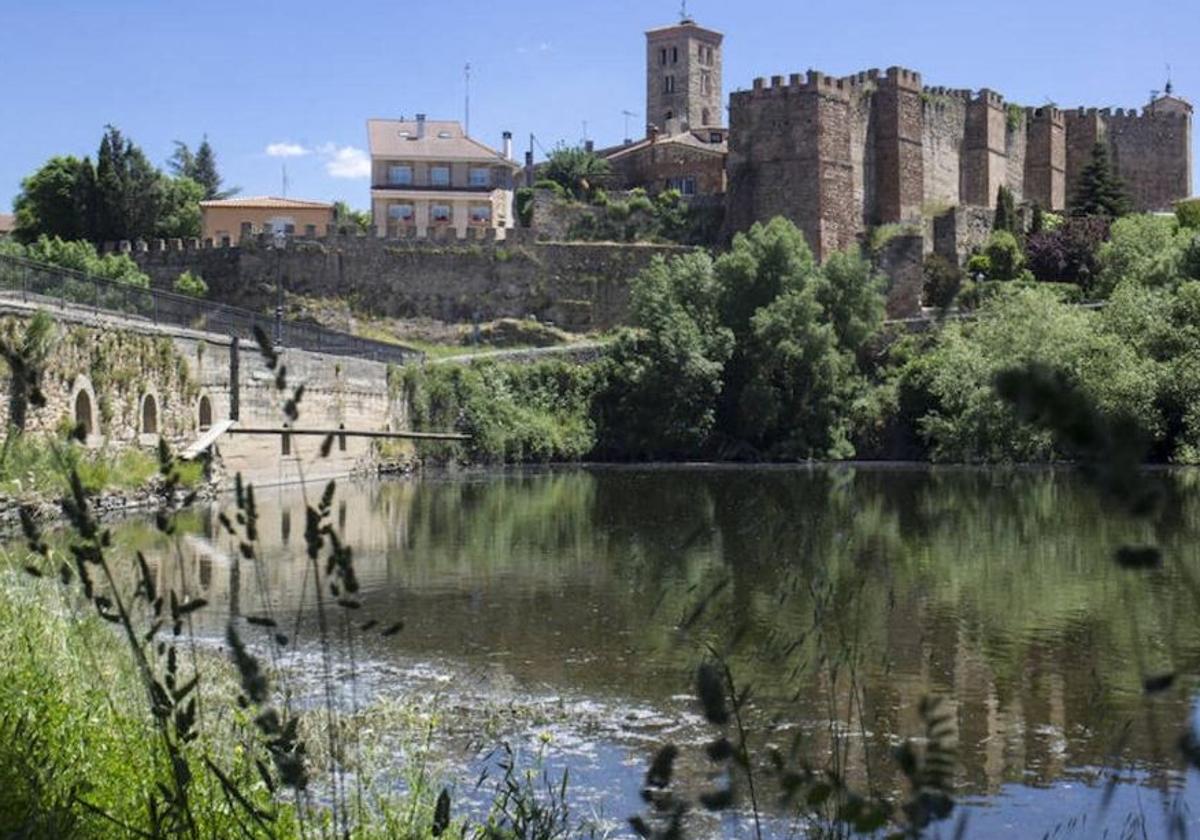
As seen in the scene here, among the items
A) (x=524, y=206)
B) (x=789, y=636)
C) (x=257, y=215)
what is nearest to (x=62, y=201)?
(x=257, y=215)

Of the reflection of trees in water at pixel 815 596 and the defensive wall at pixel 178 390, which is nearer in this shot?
the reflection of trees in water at pixel 815 596

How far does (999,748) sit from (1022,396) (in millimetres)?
8726

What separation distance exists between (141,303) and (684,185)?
3932 centimetres

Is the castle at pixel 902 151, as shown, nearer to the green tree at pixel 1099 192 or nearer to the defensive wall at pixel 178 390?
the green tree at pixel 1099 192

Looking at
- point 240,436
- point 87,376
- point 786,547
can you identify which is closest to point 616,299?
point 240,436

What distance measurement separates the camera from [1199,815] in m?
8.85

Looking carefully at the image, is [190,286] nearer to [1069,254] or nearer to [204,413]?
[204,413]

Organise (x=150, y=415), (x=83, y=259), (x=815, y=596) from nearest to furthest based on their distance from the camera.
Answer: (x=815, y=596)
(x=150, y=415)
(x=83, y=259)

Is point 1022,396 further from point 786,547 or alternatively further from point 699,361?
point 699,361

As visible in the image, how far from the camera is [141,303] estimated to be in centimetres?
3145

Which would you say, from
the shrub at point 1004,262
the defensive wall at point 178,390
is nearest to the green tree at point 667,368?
the defensive wall at point 178,390

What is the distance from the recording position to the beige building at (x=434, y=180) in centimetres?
7112

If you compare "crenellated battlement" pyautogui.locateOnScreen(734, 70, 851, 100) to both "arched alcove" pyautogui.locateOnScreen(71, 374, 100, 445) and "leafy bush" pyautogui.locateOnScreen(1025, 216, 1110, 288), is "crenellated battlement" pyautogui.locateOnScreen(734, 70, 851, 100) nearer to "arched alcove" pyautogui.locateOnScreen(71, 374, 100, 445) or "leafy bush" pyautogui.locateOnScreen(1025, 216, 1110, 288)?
"leafy bush" pyautogui.locateOnScreen(1025, 216, 1110, 288)

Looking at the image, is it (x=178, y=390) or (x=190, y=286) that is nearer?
(x=178, y=390)
